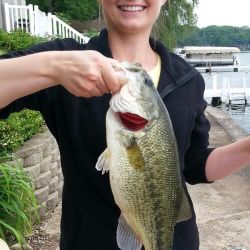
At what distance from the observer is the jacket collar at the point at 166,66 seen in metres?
2.06

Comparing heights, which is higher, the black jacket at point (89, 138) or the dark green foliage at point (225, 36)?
the black jacket at point (89, 138)

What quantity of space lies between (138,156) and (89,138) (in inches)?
12.1

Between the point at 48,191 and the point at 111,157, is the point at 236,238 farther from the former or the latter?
the point at 111,157

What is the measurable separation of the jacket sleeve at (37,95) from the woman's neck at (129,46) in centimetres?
16

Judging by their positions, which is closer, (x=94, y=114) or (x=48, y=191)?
(x=94, y=114)

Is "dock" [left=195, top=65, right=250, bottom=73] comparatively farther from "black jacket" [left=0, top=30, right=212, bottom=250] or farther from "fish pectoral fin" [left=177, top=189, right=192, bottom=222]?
"fish pectoral fin" [left=177, top=189, right=192, bottom=222]


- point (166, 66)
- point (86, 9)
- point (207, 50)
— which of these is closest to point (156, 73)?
point (166, 66)

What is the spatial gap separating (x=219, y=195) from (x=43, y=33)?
796 cm

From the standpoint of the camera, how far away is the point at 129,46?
2.10m

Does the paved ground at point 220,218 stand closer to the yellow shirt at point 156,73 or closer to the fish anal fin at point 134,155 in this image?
the yellow shirt at point 156,73

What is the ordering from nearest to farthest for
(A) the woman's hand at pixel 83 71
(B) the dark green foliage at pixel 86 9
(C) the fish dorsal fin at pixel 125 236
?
(A) the woman's hand at pixel 83 71, (C) the fish dorsal fin at pixel 125 236, (B) the dark green foliage at pixel 86 9

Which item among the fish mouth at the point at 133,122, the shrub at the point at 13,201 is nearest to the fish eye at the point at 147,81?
the fish mouth at the point at 133,122

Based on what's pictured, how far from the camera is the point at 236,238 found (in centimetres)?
489

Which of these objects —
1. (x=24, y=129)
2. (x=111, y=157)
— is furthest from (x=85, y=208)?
(x=24, y=129)
